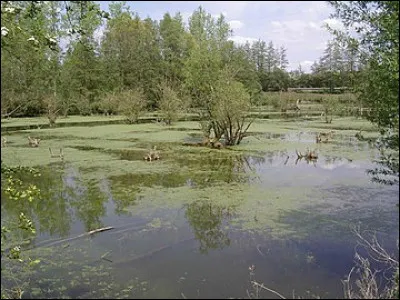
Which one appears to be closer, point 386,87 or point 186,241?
point 386,87

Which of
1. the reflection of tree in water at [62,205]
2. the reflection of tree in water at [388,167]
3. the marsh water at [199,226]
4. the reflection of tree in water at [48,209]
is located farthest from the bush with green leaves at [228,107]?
the reflection of tree in water at [388,167]

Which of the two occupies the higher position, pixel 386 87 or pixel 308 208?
pixel 386 87

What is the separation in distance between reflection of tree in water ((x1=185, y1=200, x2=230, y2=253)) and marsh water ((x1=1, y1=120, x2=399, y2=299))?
0.6 inches

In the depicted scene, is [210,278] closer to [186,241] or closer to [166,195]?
[186,241]

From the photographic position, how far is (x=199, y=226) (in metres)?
5.72

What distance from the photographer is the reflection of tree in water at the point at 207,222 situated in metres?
5.11

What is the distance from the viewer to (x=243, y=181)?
8.40 metres

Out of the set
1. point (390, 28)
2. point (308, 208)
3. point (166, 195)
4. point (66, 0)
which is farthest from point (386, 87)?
point (166, 195)

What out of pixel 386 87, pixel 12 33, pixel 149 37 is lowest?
pixel 386 87

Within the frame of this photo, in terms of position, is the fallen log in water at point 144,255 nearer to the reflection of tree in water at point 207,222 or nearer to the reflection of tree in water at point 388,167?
the reflection of tree in water at point 207,222

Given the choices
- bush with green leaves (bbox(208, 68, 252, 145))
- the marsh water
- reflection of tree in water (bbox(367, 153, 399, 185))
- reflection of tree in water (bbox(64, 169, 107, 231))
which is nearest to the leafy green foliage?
reflection of tree in water (bbox(367, 153, 399, 185))

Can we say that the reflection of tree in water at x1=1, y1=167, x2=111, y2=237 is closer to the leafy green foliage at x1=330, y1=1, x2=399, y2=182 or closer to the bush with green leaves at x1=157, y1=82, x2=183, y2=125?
the leafy green foliage at x1=330, y1=1, x2=399, y2=182

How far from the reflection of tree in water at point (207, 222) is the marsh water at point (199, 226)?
0.02 metres

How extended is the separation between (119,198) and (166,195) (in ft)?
2.71
